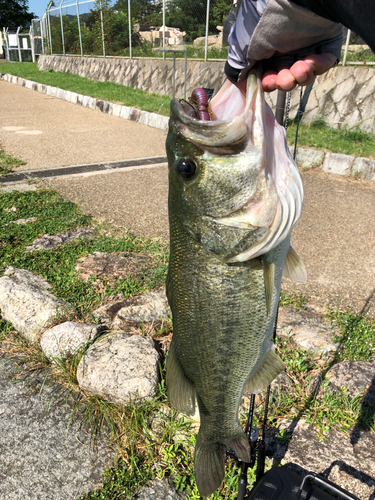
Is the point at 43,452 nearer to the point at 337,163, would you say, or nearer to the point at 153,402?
the point at 153,402

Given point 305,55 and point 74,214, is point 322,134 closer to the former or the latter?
point 74,214

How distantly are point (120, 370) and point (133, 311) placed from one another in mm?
842

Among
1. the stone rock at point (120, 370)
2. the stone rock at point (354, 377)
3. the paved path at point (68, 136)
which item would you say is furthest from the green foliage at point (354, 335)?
the paved path at point (68, 136)

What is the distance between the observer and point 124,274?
4250mm

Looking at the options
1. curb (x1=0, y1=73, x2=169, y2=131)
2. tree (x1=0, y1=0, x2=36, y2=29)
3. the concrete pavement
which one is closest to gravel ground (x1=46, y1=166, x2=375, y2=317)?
the concrete pavement

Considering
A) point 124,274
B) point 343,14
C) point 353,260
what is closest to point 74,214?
point 124,274

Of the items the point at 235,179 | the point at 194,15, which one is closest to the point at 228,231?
the point at 235,179

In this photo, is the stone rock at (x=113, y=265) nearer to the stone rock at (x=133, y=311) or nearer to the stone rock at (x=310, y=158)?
the stone rock at (x=133, y=311)

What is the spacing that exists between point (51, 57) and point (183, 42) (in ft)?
51.0

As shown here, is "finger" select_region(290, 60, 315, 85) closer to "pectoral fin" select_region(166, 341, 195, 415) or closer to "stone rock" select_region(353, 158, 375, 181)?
"pectoral fin" select_region(166, 341, 195, 415)

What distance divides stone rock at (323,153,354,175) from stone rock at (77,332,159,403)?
5.92 meters

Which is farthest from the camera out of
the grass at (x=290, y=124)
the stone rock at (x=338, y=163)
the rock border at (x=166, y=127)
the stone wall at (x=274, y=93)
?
the stone wall at (x=274, y=93)

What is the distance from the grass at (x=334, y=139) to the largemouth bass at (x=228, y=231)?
711cm

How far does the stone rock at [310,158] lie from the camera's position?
778 centimetres
